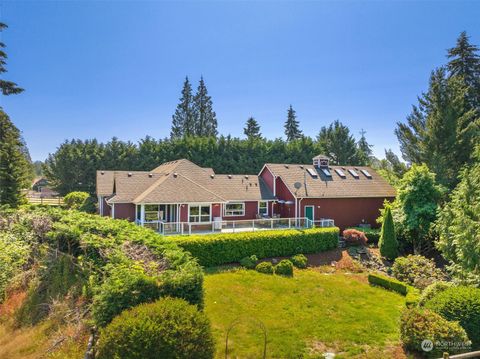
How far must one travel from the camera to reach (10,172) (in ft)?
92.2

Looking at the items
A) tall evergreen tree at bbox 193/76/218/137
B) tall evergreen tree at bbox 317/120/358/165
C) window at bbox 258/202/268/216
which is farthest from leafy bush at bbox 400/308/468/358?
tall evergreen tree at bbox 193/76/218/137

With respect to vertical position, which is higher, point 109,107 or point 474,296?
Answer: point 109,107

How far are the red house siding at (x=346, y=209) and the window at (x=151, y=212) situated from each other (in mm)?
11881

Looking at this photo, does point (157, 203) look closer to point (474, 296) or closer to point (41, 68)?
point (41, 68)

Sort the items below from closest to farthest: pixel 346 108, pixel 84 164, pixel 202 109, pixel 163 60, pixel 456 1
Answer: pixel 456 1 → pixel 163 60 → pixel 346 108 → pixel 84 164 → pixel 202 109

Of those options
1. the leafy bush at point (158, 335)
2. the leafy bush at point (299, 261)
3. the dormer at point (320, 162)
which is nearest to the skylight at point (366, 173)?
the dormer at point (320, 162)

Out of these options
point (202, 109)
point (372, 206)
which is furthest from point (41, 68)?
point (202, 109)

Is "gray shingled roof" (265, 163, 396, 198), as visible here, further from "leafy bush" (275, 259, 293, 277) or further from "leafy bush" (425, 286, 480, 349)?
"leafy bush" (425, 286, 480, 349)

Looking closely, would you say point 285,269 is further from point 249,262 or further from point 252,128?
point 252,128

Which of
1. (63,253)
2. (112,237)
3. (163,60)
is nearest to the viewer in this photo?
(112,237)

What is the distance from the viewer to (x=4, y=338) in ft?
28.7

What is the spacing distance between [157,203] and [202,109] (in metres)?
36.8

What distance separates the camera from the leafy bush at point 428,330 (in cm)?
665

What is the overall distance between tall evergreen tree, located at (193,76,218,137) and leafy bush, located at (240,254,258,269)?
38.6 m
